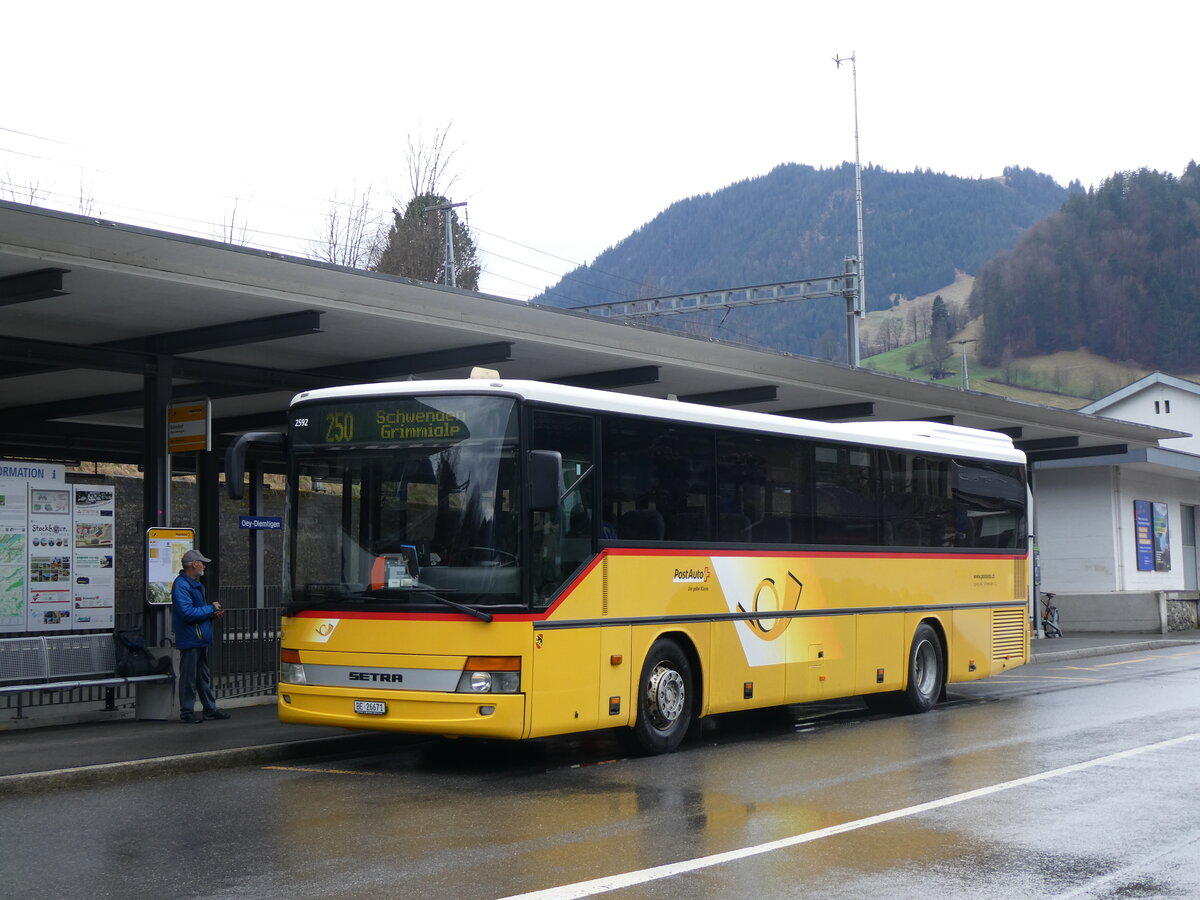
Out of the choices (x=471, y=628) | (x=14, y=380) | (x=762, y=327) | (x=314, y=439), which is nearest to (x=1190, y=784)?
(x=471, y=628)

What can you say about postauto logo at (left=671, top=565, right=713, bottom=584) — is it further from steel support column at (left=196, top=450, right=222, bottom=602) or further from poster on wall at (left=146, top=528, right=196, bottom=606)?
steel support column at (left=196, top=450, right=222, bottom=602)

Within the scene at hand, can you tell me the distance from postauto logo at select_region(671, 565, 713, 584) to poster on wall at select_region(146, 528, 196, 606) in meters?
5.83

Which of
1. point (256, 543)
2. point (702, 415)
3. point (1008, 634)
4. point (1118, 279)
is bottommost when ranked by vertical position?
point (1008, 634)

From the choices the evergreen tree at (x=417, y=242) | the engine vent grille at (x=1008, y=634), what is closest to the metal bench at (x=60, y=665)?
the engine vent grille at (x=1008, y=634)

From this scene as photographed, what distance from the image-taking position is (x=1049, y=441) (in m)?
32.8

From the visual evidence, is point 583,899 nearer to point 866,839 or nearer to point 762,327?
point 866,839

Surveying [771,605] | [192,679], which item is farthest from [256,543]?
[771,605]

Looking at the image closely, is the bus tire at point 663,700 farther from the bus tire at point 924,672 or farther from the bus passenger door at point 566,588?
the bus tire at point 924,672

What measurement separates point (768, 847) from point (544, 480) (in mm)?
3750

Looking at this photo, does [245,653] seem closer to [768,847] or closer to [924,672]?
[924,672]

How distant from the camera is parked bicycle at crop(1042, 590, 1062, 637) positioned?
32.3 meters

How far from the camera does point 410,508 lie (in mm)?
10906

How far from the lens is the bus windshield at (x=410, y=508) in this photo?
35.2 ft

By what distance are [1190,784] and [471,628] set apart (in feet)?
18.0
